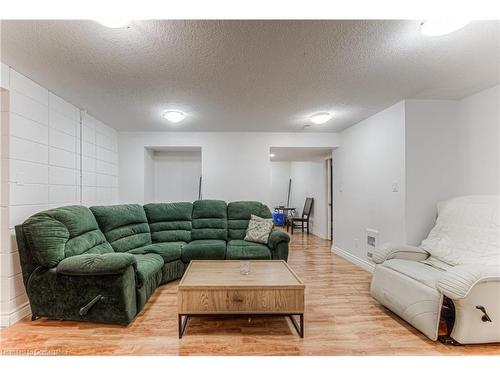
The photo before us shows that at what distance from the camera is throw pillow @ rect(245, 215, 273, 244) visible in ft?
12.2

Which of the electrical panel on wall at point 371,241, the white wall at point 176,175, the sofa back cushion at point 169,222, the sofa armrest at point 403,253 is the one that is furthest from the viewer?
the white wall at point 176,175

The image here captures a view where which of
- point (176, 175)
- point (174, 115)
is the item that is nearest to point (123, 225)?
point (174, 115)

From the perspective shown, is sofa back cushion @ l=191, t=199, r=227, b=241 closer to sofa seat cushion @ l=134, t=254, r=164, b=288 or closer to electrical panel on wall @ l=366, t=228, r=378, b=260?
sofa seat cushion @ l=134, t=254, r=164, b=288

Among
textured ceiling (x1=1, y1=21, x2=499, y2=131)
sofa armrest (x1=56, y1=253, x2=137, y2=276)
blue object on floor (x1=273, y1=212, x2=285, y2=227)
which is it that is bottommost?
blue object on floor (x1=273, y1=212, x2=285, y2=227)

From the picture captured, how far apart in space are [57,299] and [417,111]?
4308 mm

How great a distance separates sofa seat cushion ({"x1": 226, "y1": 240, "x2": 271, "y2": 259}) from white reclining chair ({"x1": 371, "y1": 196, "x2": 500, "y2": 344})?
1334mm

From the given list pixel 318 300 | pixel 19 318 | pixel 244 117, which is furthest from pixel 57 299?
pixel 244 117

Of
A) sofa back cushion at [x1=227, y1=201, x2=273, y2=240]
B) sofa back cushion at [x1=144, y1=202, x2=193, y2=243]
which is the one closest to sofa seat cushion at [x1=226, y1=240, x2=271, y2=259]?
sofa back cushion at [x1=227, y1=201, x2=273, y2=240]

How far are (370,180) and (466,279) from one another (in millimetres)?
2167

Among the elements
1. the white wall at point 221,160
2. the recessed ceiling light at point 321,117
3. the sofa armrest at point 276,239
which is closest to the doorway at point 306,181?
the white wall at point 221,160

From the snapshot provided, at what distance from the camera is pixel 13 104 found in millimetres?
2293

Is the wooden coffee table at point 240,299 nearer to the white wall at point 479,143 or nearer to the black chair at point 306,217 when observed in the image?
the white wall at point 479,143

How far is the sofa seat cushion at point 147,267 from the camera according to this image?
2506mm

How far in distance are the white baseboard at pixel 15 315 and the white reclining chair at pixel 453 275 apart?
3.43 m
